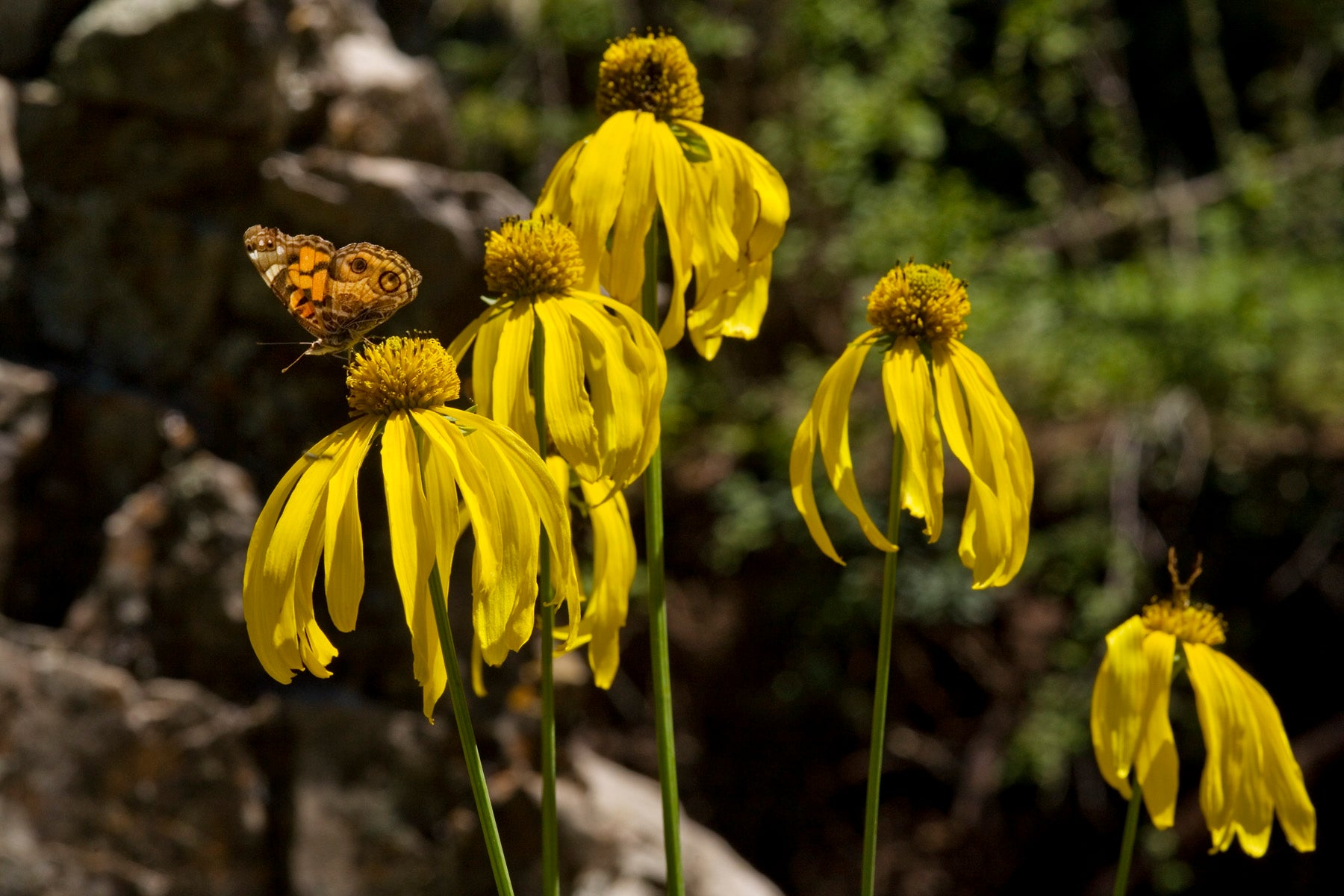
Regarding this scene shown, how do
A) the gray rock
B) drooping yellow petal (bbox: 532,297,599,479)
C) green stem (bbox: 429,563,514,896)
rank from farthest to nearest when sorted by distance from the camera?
the gray rock, drooping yellow petal (bbox: 532,297,599,479), green stem (bbox: 429,563,514,896)

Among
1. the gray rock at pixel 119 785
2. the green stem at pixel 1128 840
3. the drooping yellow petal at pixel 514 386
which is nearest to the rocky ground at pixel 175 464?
the gray rock at pixel 119 785

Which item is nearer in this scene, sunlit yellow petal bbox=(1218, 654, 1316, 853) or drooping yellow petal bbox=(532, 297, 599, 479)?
drooping yellow petal bbox=(532, 297, 599, 479)

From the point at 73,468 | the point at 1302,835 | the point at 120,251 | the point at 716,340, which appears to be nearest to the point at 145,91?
the point at 120,251

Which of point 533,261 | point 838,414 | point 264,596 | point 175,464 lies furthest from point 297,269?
point 175,464

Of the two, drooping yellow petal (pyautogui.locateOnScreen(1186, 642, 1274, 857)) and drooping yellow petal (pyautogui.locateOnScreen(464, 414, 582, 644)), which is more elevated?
drooping yellow petal (pyautogui.locateOnScreen(464, 414, 582, 644))

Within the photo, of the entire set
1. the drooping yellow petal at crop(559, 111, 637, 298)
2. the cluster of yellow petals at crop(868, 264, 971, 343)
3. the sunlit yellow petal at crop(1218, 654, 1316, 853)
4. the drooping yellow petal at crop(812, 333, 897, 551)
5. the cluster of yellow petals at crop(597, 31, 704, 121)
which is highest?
the cluster of yellow petals at crop(597, 31, 704, 121)

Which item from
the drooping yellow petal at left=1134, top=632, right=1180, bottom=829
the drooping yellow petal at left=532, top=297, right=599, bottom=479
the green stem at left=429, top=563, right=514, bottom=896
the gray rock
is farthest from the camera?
the gray rock

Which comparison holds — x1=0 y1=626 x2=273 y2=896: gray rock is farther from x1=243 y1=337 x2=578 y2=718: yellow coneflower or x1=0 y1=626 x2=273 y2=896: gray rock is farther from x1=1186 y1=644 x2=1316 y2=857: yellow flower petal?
x1=1186 y1=644 x2=1316 y2=857: yellow flower petal

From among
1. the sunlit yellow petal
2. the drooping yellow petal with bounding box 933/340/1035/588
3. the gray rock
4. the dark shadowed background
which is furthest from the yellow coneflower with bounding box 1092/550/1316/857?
the gray rock
